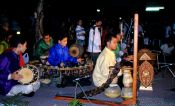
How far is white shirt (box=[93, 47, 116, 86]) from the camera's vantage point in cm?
849

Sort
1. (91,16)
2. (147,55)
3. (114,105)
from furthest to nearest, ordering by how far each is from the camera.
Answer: (91,16) → (147,55) → (114,105)

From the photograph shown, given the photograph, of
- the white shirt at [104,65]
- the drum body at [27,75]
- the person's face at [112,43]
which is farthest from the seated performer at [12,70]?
the person's face at [112,43]

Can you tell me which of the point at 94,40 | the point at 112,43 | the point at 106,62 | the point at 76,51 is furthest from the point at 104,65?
the point at 94,40

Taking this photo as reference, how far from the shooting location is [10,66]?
25.8 feet

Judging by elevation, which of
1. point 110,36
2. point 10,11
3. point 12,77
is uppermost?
point 10,11

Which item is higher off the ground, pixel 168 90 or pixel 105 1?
pixel 105 1

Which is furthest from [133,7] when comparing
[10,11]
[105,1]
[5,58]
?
[5,58]

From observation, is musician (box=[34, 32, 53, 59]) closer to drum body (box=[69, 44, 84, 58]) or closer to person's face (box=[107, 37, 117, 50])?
drum body (box=[69, 44, 84, 58])

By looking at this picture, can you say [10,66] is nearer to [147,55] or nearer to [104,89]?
[104,89]

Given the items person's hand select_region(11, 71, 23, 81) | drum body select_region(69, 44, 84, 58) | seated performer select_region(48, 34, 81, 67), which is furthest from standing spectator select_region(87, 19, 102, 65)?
person's hand select_region(11, 71, 23, 81)

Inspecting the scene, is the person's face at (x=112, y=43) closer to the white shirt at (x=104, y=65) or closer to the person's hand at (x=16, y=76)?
the white shirt at (x=104, y=65)

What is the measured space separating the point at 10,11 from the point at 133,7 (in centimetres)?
995

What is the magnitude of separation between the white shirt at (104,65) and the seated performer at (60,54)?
1.58m

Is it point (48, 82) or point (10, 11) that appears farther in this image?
point (10, 11)
